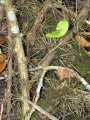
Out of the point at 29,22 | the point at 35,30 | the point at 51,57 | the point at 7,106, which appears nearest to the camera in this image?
the point at 7,106

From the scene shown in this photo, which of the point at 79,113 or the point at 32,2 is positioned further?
the point at 32,2

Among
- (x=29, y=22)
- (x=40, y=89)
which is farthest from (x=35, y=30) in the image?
(x=40, y=89)

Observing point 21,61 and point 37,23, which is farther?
point 37,23

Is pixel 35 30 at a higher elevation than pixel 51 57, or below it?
higher

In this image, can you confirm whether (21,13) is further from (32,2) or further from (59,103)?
(59,103)

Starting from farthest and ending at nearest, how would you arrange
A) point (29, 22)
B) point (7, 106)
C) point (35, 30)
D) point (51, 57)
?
point (29, 22) → point (35, 30) → point (51, 57) → point (7, 106)

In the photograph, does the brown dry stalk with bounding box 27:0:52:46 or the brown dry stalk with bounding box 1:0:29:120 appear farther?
the brown dry stalk with bounding box 27:0:52:46

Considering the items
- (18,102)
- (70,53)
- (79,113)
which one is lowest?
(79,113)

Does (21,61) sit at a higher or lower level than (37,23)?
lower

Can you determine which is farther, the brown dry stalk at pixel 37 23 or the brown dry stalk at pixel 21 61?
the brown dry stalk at pixel 37 23

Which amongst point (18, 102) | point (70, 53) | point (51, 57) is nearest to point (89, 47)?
point (70, 53)
